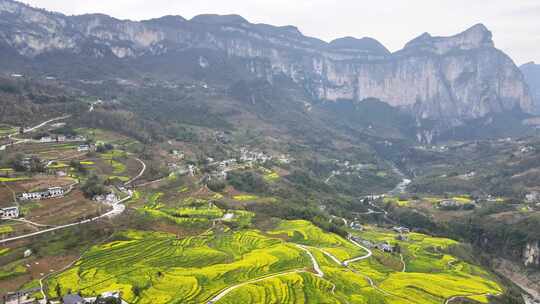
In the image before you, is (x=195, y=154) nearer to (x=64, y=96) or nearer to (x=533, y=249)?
(x=64, y=96)

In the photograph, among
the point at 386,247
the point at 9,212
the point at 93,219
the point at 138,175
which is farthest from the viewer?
the point at 138,175

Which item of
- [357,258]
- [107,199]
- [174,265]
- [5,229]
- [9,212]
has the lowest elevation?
[357,258]

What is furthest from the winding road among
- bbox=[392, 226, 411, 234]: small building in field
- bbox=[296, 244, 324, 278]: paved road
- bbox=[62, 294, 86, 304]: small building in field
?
bbox=[392, 226, 411, 234]: small building in field

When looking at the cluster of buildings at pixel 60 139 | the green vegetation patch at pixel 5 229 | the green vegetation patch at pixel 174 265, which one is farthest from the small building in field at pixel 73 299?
the cluster of buildings at pixel 60 139

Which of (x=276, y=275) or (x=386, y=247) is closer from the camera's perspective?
(x=276, y=275)

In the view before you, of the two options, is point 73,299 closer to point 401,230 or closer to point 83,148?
point 83,148

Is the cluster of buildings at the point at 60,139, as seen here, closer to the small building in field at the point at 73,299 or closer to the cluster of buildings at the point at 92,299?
the small building in field at the point at 73,299

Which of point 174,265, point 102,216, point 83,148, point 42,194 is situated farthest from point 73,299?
point 83,148
